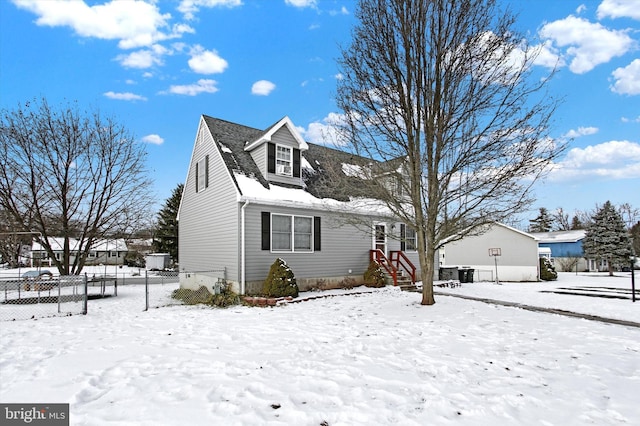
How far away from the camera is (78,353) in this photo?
546 cm

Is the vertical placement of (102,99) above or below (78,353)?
above

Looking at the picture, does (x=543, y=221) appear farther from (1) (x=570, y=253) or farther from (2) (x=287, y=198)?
(2) (x=287, y=198)

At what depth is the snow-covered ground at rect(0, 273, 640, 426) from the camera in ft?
11.1

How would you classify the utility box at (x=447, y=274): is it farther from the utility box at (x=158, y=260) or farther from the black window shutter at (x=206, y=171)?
the utility box at (x=158, y=260)

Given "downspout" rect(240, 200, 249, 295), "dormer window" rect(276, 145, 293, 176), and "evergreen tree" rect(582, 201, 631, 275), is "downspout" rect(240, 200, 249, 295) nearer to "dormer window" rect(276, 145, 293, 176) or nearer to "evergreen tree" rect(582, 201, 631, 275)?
"dormer window" rect(276, 145, 293, 176)

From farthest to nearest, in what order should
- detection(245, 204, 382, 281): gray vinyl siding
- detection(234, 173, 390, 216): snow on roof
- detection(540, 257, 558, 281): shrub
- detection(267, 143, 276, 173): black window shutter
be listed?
1. detection(540, 257, 558, 281): shrub
2. detection(267, 143, 276, 173): black window shutter
3. detection(234, 173, 390, 216): snow on roof
4. detection(245, 204, 382, 281): gray vinyl siding

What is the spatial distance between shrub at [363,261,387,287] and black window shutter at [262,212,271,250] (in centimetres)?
446

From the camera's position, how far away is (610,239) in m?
26.4

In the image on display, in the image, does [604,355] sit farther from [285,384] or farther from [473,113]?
[473,113]

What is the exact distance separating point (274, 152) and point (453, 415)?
1129 cm

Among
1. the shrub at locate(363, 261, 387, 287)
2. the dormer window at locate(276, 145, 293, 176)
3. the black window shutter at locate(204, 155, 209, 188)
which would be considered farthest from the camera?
the black window shutter at locate(204, 155, 209, 188)

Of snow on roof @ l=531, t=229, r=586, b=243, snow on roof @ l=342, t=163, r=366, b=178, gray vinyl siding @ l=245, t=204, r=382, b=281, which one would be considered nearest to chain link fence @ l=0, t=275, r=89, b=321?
gray vinyl siding @ l=245, t=204, r=382, b=281

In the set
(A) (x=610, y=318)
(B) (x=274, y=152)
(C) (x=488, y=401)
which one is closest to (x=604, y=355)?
(C) (x=488, y=401)

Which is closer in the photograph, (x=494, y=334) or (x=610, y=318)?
(x=494, y=334)
